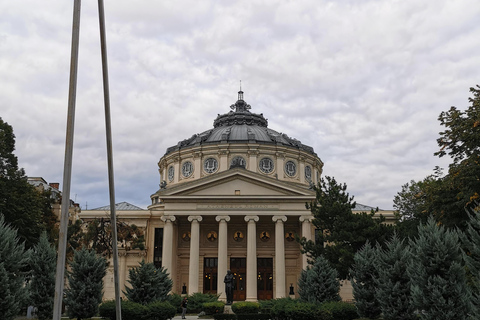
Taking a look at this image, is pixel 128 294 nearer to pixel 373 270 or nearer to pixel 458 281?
pixel 373 270

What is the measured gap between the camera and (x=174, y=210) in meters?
53.4

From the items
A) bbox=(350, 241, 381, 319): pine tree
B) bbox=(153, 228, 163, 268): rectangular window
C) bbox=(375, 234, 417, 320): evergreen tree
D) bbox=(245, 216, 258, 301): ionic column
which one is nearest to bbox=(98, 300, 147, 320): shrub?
bbox=(350, 241, 381, 319): pine tree

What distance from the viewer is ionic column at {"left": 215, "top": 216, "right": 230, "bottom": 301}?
166 ft

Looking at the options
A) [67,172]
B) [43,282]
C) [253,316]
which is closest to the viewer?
[67,172]

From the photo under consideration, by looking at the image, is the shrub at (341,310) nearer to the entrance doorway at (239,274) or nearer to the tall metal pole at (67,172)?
the tall metal pole at (67,172)

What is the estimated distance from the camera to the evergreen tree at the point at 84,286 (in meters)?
25.6

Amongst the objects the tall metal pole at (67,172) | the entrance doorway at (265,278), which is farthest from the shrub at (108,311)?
the entrance doorway at (265,278)

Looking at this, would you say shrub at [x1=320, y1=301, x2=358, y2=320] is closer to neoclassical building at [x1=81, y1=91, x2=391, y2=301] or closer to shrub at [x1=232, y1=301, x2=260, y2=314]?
shrub at [x1=232, y1=301, x2=260, y2=314]

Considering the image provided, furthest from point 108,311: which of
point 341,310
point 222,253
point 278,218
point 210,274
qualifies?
point 210,274

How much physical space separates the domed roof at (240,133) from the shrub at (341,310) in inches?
1555

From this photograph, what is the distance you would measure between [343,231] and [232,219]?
18.7 m

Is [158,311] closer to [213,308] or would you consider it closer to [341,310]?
[213,308]

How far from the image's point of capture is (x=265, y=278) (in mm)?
56219

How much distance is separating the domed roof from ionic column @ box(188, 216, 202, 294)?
1599 centimetres
